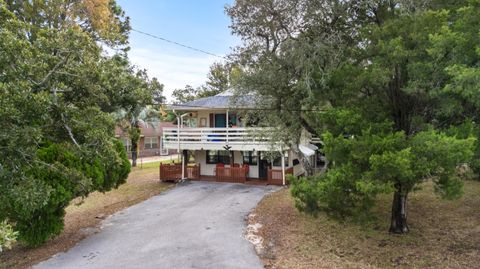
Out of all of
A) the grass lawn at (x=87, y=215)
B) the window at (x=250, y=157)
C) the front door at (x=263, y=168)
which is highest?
the window at (x=250, y=157)

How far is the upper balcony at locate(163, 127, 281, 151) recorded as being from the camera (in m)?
19.7

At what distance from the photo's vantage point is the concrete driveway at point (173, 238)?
8781 millimetres

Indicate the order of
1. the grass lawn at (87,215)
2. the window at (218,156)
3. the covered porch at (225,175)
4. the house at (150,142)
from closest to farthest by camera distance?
the grass lawn at (87,215) < the covered porch at (225,175) < the window at (218,156) < the house at (150,142)

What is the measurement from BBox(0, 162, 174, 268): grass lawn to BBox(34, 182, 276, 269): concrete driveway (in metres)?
0.57

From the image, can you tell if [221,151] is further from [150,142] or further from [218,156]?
[150,142]

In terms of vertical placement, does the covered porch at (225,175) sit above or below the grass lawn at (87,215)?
above

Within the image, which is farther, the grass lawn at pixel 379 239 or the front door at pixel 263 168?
the front door at pixel 263 168

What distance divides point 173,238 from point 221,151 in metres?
12.1

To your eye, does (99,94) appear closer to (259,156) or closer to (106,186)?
(106,186)

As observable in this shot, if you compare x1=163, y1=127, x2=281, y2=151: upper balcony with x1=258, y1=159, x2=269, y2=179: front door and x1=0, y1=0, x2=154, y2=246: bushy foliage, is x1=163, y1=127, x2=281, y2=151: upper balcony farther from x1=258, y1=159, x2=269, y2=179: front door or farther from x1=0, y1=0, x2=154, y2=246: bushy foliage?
x1=0, y1=0, x2=154, y2=246: bushy foliage

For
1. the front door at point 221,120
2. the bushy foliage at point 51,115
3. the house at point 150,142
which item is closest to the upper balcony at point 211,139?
the front door at point 221,120

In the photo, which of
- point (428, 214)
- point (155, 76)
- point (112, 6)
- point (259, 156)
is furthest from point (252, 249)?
point (155, 76)

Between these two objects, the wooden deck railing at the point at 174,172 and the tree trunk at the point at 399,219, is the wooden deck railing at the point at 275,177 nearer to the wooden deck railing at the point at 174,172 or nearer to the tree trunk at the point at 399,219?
the wooden deck railing at the point at 174,172

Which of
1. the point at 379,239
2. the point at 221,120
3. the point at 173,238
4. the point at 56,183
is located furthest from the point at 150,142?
the point at 379,239
